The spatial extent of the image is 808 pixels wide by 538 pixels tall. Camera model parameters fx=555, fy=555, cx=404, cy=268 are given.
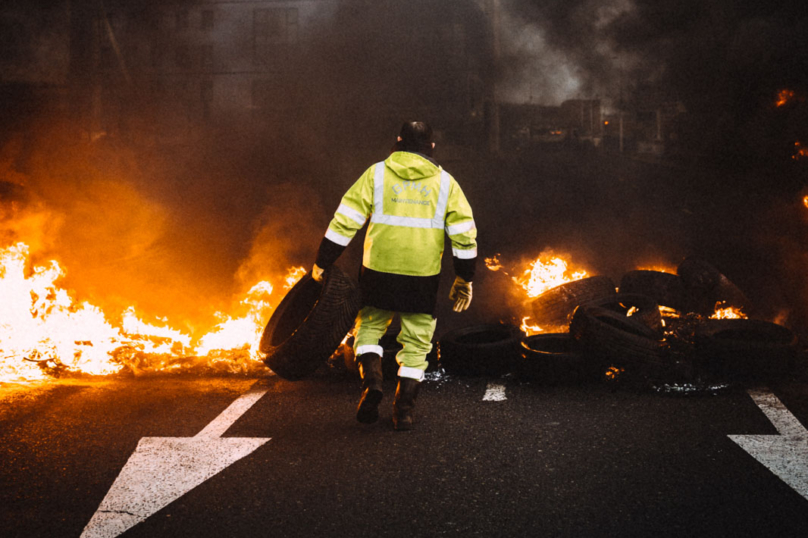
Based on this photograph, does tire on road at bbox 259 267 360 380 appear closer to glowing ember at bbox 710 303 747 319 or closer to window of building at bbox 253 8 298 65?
glowing ember at bbox 710 303 747 319

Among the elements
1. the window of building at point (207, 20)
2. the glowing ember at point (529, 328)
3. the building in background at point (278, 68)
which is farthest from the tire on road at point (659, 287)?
the window of building at point (207, 20)

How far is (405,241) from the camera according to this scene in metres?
3.87

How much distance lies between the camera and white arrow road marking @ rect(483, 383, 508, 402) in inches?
173

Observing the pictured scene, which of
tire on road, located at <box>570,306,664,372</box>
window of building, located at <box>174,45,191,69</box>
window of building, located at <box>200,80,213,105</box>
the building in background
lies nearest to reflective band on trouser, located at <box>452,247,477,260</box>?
tire on road, located at <box>570,306,664,372</box>

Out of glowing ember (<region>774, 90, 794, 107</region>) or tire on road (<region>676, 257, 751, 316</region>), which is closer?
tire on road (<region>676, 257, 751, 316</region>)

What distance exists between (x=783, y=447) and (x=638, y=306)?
2.63 meters

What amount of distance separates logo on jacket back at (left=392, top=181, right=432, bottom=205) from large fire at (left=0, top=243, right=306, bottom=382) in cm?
247

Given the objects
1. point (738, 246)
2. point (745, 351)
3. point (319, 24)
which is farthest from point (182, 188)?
point (745, 351)

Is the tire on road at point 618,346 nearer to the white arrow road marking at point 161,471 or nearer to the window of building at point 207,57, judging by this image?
the white arrow road marking at point 161,471

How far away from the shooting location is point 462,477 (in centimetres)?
306

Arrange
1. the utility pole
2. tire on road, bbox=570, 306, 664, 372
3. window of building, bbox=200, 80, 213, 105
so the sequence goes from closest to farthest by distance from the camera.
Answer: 1. tire on road, bbox=570, 306, 664, 372
2. the utility pole
3. window of building, bbox=200, 80, 213, 105

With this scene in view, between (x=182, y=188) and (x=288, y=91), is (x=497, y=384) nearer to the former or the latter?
(x=182, y=188)

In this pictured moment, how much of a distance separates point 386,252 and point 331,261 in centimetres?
43

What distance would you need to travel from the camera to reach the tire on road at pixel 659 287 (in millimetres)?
6855
